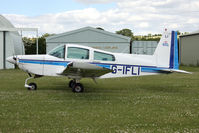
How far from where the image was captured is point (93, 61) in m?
10.0

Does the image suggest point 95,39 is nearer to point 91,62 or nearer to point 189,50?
point 189,50

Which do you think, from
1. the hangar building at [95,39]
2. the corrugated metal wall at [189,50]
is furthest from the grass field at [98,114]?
the corrugated metal wall at [189,50]

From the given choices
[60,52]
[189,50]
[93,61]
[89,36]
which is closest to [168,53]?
[93,61]

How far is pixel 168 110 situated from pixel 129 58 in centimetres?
405

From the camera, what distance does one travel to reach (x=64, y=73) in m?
9.56

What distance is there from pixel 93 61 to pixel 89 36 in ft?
70.5

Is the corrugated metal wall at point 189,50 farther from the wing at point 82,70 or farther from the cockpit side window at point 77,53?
the wing at point 82,70

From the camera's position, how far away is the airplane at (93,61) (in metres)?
9.92

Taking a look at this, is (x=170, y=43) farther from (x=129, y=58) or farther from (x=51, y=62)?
(x=51, y=62)

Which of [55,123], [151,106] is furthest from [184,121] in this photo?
[55,123]

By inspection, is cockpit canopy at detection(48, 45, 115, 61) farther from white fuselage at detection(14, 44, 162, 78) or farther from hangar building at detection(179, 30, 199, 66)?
hangar building at detection(179, 30, 199, 66)

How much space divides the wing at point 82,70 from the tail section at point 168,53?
283 centimetres

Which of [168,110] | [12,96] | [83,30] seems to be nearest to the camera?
[168,110]

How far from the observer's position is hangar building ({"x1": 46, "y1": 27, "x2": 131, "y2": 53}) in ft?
101
